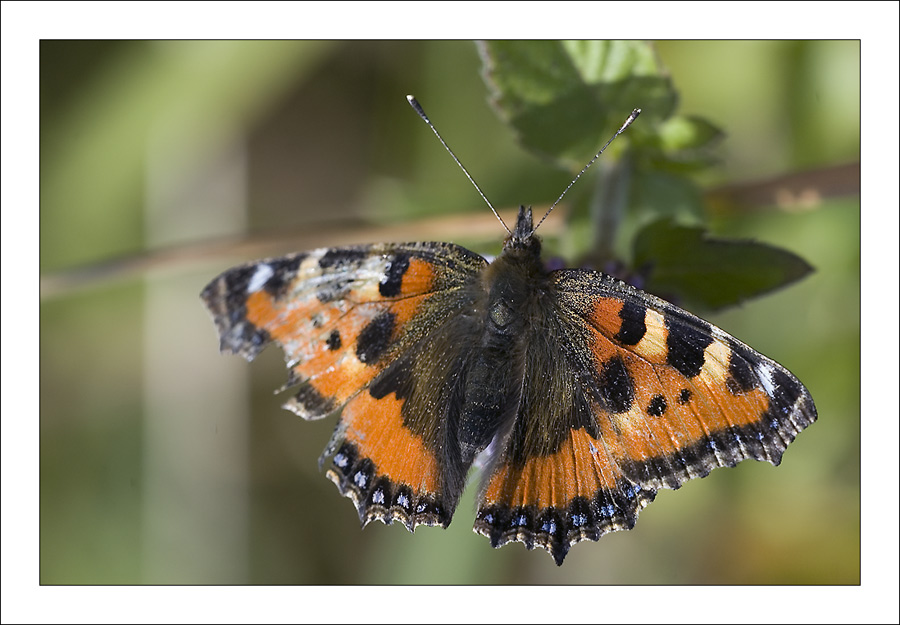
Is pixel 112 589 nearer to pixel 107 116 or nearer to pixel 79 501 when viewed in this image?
pixel 79 501

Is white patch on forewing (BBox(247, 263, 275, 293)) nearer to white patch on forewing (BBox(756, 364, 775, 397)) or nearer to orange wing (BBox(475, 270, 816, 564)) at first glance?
orange wing (BBox(475, 270, 816, 564))

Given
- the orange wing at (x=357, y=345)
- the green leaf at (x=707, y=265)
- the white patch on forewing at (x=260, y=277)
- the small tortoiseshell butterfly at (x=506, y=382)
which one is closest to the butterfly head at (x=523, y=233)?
the small tortoiseshell butterfly at (x=506, y=382)

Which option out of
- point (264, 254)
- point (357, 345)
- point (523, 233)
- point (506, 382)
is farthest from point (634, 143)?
point (264, 254)

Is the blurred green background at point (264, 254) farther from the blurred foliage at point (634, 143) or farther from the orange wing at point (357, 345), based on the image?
the orange wing at point (357, 345)

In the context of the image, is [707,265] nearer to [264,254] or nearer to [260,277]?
[260,277]

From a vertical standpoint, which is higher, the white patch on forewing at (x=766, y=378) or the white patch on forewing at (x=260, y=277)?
the white patch on forewing at (x=260, y=277)

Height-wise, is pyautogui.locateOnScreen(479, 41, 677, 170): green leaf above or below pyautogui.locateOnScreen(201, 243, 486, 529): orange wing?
above

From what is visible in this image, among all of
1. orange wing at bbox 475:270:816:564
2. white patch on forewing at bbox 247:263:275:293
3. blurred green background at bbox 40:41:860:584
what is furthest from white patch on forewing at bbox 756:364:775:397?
blurred green background at bbox 40:41:860:584

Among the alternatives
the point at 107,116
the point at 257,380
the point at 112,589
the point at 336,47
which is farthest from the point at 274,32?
the point at 112,589
